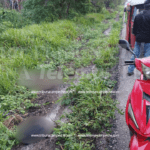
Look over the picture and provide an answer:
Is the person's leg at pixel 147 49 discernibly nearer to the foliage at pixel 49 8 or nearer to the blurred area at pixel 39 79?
the blurred area at pixel 39 79

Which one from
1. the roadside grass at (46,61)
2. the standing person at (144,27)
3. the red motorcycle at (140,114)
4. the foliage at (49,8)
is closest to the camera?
the red motorcycle at (140,114)

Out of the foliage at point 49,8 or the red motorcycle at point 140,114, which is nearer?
the red motorcycle at point 140,114

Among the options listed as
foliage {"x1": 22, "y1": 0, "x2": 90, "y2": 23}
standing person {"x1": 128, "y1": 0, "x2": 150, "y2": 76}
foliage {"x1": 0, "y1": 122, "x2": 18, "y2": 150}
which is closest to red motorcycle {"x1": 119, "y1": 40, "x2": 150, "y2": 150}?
foliage {"x1": 0, "y1": 122, "x2": 18, "y2": 150}

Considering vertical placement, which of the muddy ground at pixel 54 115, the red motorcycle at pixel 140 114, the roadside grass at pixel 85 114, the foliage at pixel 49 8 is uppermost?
the foliage at pixel 49 8

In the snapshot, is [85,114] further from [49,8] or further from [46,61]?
[49,8]

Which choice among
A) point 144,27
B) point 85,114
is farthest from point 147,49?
point 85,114

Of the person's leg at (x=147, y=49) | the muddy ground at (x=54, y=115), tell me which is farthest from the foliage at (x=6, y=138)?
the person's leg at (x=147, y=49)

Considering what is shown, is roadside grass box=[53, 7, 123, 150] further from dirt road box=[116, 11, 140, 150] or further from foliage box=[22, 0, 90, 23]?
foliage box=[22, 0, 90, 23]

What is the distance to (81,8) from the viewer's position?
11.3 m

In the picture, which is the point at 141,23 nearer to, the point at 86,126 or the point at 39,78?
the point at 86,126

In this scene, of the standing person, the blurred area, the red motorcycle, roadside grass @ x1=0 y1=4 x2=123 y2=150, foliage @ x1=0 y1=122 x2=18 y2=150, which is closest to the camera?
the red motorcycle

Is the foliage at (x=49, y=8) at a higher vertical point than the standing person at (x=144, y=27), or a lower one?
higher

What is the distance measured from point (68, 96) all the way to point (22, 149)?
143cm

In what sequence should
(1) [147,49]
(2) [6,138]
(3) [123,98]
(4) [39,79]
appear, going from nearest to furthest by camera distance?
1. (2) [6,138]
2. (3) [123,98]
3. (1) [147,49]
4. (4) [39,79]
